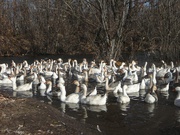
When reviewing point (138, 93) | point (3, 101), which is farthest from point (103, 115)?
point (138, 93)

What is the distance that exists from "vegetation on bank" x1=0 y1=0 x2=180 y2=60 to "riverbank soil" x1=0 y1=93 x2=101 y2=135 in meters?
16.1

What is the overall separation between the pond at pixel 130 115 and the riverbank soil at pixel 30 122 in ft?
2.86

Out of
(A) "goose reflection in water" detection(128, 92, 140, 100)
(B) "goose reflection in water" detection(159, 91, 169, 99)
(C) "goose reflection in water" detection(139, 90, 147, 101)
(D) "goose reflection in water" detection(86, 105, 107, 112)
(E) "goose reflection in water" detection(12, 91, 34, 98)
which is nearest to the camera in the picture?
(D) "goose reflection in water" detection(86, 105, 107, 112)

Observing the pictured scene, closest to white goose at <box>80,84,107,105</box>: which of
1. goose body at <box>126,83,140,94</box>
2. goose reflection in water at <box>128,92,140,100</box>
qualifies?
goose reflection in water at <box>128,92,140,100</box>

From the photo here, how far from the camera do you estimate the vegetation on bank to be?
85.9ft

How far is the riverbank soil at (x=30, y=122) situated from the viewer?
26.9 ft

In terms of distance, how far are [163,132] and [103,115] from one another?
2560mm

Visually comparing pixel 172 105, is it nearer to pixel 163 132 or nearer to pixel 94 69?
Answer: pixel 163 132

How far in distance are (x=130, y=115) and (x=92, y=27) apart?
20283 mm

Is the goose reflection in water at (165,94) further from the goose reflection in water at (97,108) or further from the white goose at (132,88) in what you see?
the goose reflection in water at (97,108)

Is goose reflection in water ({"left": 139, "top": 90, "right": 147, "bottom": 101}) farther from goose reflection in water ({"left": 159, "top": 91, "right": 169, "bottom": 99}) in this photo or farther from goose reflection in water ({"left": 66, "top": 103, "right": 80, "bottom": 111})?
goose reflection in water ({"left": 66, "top": 103, "right": 80, "bottom": 111})

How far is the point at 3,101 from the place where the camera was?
10328 mm

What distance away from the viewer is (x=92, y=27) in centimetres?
3119

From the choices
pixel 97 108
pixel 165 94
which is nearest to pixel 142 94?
pixel 165 94
